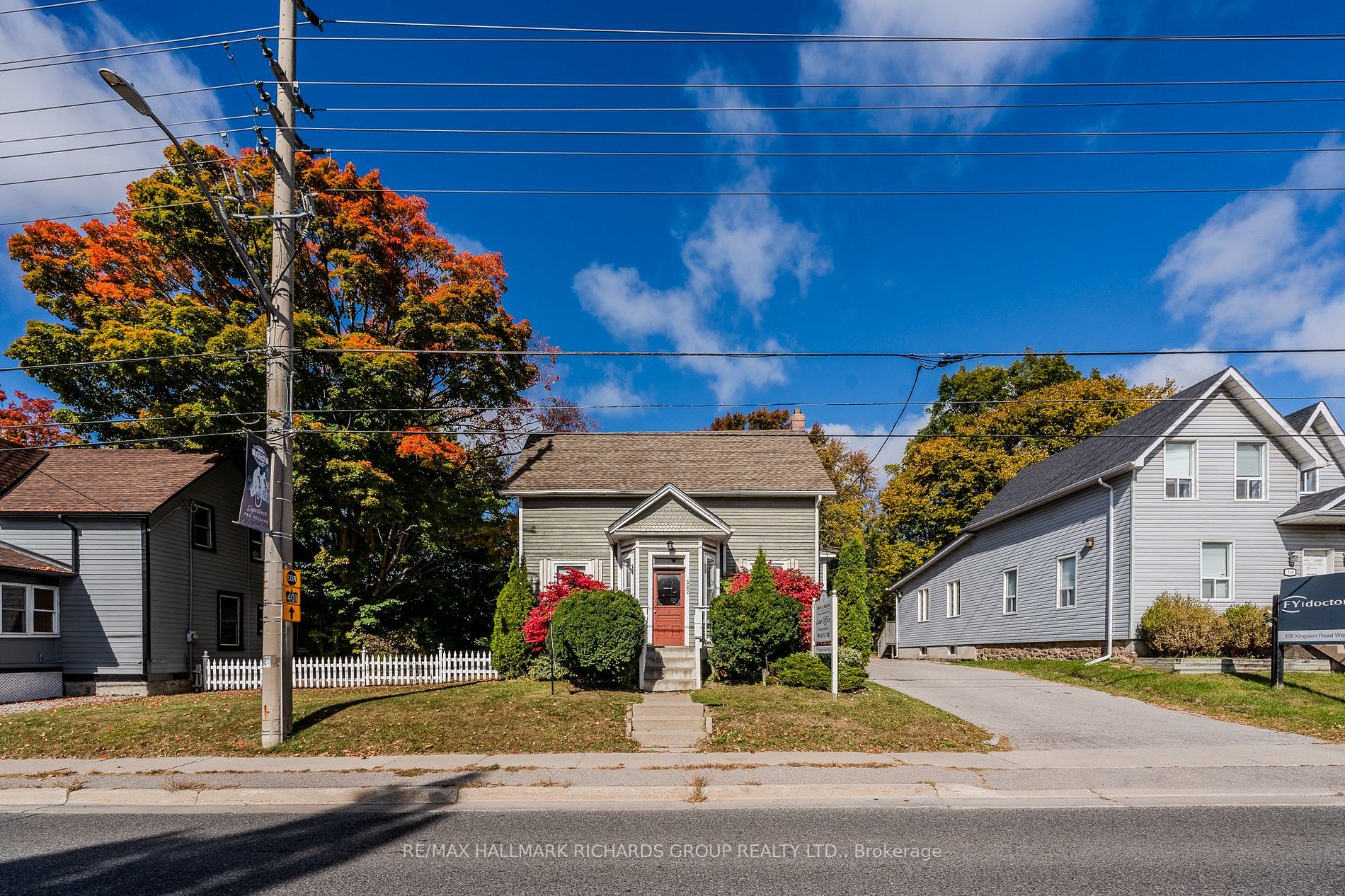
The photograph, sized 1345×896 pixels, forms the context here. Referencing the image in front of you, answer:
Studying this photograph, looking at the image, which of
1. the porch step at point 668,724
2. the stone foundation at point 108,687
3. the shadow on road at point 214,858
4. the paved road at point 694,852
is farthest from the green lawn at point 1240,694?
the stone foundation at point 108,687

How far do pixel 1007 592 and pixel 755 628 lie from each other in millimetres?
15006

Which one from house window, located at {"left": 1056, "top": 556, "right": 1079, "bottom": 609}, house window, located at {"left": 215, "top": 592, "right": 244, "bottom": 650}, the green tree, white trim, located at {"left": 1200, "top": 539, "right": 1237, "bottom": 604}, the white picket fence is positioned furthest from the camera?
house window, located at {"left": 1056, "top": 556, "right": 1079, "bottom": 609}

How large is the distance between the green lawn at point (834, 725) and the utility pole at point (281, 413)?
21.8 ft

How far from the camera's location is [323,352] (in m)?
18.2

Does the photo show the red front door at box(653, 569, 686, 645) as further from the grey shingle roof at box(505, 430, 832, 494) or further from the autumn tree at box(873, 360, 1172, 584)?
the autumn tree at box(873, 360, 1172, 584)

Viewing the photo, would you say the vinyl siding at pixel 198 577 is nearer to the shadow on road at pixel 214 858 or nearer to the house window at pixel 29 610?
the house window at pixel 29 610

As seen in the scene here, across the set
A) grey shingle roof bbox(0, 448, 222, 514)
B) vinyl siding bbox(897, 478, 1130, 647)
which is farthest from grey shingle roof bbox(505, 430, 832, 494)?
grey shingle roof bbox(0, 448, 222, 514)

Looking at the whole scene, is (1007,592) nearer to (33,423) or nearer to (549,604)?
(549,604)

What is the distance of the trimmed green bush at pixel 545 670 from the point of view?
691 inches

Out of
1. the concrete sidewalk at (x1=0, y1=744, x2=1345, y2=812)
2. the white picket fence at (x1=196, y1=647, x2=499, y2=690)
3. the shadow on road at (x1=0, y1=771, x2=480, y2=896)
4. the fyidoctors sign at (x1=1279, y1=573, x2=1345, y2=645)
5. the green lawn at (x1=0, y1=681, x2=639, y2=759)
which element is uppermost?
the fyidoctors sign at (x1=1279, y1=573, x2=1345, y2=645)

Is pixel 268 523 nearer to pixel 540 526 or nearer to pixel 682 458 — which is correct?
pixel 540 526

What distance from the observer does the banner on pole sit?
10.7 meters

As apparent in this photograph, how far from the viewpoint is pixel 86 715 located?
550 inches

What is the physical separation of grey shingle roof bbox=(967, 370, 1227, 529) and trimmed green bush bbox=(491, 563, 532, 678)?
1654 cm
